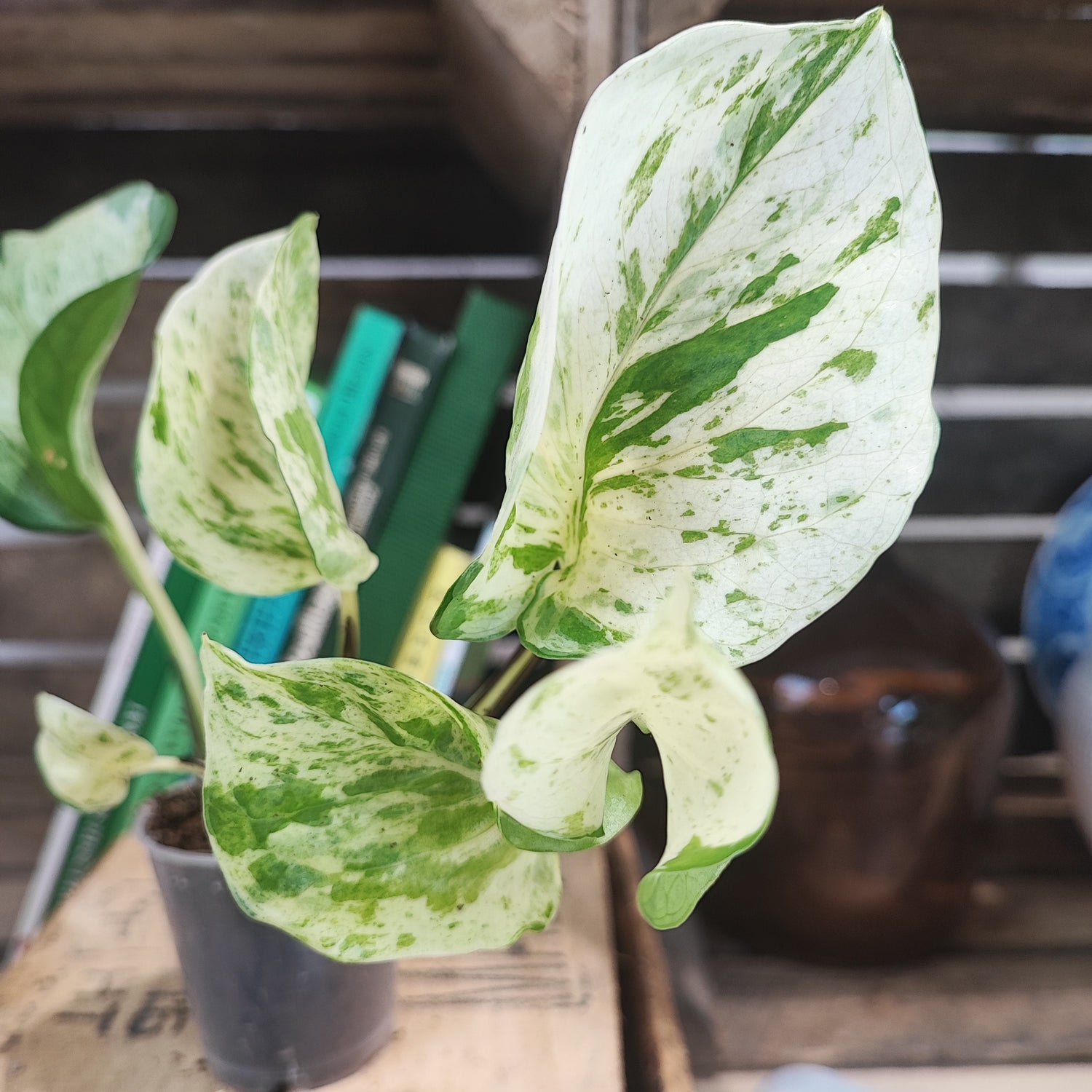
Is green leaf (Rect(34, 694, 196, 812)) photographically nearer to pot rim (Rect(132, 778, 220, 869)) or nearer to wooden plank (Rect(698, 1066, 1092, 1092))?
pot rim (Rect(132, 778, 220, 869))

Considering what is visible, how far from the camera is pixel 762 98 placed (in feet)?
0.66

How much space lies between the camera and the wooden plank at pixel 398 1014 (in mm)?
373

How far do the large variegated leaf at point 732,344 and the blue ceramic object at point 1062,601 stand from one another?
39 cm

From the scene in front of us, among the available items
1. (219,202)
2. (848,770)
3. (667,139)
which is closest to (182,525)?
(667,139)

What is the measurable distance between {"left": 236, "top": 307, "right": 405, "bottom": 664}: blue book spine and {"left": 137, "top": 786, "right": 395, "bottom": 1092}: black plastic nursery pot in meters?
0.20

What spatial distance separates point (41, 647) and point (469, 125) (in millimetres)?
554

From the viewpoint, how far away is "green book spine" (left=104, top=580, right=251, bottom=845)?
56 centimetres

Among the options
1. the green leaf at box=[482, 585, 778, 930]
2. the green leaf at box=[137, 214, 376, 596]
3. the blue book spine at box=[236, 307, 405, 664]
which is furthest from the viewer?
the blue book spine at box=[236, 307, 405, 664]

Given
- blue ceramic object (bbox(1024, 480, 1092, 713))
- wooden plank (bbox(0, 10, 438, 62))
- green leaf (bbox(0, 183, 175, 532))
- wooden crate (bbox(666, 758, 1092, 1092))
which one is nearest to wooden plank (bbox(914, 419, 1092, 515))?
blue ceramic object (bbox(1024, 480, 1092, 713))

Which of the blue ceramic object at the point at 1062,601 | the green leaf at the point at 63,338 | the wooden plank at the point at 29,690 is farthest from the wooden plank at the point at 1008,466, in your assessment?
the wooden plank at the point at 29,690

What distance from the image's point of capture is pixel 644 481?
0.23 m

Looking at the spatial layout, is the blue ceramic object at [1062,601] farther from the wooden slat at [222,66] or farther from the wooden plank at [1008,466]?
the wooden slat at [222,66]

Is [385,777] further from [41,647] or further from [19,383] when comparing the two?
[41,647]

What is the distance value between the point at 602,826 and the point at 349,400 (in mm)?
401
